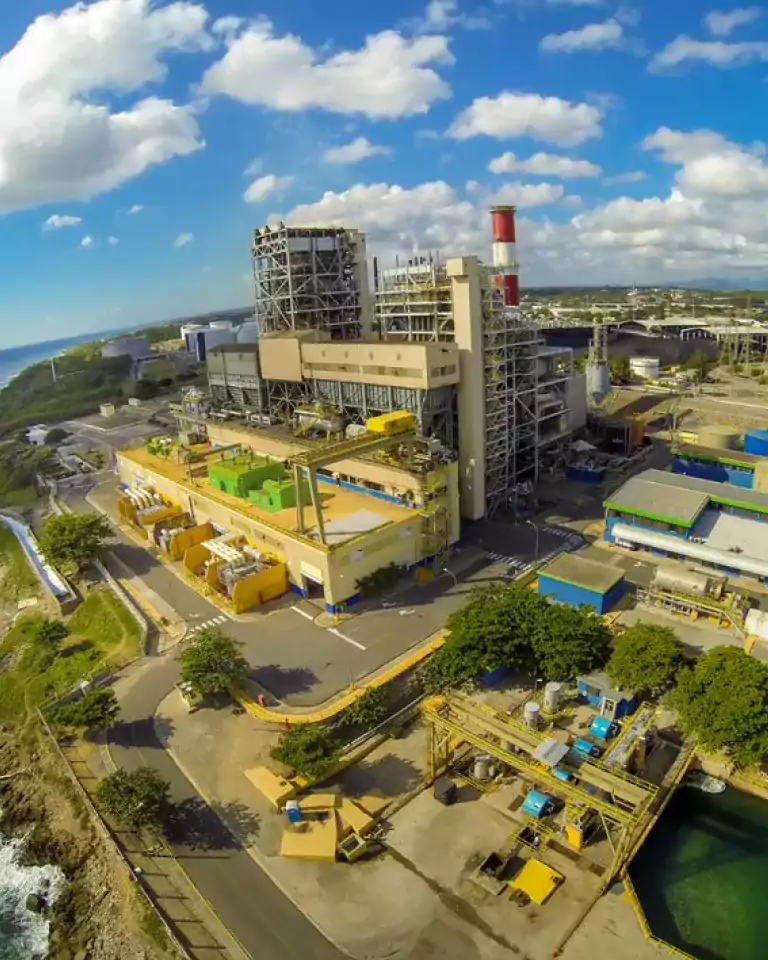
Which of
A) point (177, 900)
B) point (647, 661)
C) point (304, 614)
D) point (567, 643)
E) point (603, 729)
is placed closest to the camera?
point (177, 900)

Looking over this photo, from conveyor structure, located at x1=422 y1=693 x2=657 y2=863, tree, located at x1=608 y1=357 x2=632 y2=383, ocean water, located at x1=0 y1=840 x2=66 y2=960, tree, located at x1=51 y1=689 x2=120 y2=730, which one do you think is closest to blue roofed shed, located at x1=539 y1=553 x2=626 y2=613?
conveyor structure, located at x1=422 y1=693 x2=657 y2=863

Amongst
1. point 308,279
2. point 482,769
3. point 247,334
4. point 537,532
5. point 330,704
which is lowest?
point 482,769

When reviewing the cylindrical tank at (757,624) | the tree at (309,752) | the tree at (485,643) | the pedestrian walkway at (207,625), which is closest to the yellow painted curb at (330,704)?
the tree at (485,643)

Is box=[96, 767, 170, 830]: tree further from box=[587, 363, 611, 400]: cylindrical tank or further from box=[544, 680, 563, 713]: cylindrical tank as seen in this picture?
box=[587, 363, 611, 400]: cylindrical tank

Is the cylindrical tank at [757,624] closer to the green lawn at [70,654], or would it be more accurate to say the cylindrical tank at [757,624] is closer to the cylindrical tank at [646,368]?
the green lawn at [70,654]

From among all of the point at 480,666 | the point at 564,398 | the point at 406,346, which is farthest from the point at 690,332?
the point at 480,666

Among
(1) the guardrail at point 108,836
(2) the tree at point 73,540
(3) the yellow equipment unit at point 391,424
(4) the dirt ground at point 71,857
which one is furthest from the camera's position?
(2) the tree at point 73,540

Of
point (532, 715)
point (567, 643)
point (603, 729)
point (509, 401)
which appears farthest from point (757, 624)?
point (509, 401)

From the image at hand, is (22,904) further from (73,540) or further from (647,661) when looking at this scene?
(647,661)
